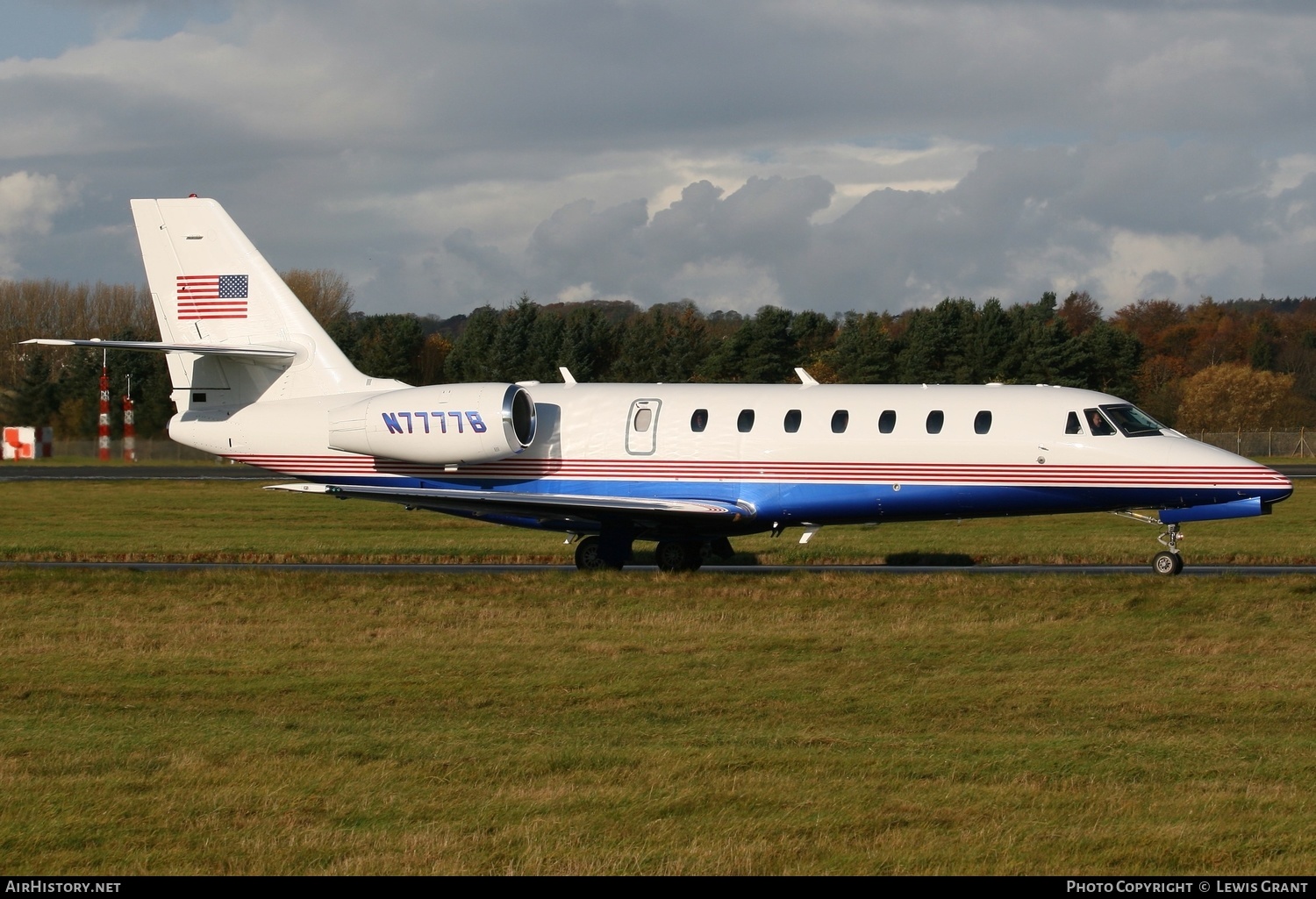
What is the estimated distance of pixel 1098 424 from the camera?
2339cm

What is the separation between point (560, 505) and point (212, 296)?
332 inches

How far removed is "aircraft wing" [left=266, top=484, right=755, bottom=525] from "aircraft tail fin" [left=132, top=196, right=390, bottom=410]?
3.56 m

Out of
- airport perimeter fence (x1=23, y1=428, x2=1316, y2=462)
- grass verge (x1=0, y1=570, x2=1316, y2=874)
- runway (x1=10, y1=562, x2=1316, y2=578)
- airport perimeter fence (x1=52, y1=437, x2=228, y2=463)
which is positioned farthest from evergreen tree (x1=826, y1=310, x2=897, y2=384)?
grass verge (x1=0, y1=570, x2=1316, y2=874)

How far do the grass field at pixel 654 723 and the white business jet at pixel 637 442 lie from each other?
1502 mm

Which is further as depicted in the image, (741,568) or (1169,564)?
(741,568)

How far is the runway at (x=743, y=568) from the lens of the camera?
991 inches

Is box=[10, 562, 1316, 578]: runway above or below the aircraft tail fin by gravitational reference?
below

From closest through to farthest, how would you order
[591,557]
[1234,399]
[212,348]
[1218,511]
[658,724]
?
[658,724], [1218,511], [591,557], [212,348], [1234,399]

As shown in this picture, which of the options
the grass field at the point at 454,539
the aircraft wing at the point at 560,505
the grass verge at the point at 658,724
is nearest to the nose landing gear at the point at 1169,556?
the grass verge at the point at 658,724

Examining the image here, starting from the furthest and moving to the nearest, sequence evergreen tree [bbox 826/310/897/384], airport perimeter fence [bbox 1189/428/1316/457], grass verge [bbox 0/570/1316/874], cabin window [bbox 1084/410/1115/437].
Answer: airport perimeter fence [bbox 1189/428/1316/457] < evergreen tree [bbox 826/310/897/384] < cabin window [bbox 1084/410/1115/437] < grass verge [bbox 0/570/1316/874]

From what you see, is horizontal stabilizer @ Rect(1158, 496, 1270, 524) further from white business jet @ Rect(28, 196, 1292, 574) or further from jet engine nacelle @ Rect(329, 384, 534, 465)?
jet engine nacelle @ Rect(329, 384, 534, 465)

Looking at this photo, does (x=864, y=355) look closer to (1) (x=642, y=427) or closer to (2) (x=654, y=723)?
(1) (x=642, y=427)

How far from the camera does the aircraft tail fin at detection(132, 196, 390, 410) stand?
2677 centimetres

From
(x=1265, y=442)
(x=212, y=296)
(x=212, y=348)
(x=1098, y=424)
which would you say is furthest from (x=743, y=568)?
(x=1265, y=442)
